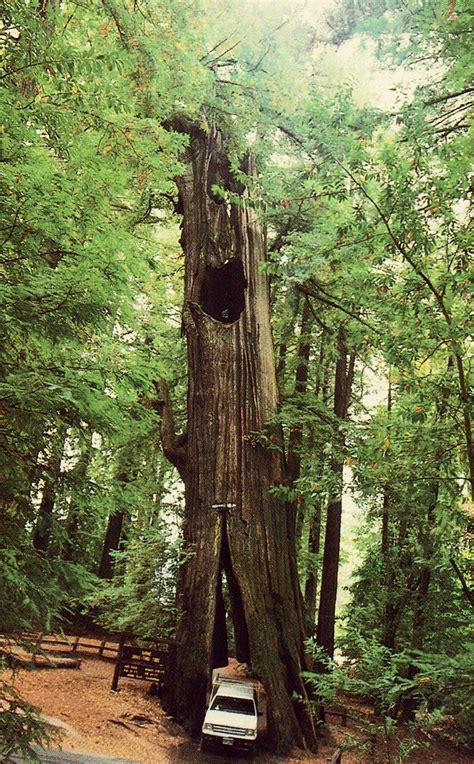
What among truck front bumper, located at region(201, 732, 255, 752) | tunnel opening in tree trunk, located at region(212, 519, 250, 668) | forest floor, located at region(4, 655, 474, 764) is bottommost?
forest floor, located at region(4, 655, 474, 764)

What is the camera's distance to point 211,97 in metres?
8.38

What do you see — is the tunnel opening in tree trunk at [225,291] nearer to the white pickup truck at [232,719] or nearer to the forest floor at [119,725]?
the white pickup truck at [232,719]

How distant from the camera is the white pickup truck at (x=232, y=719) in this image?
6273mm

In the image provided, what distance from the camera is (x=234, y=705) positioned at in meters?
6.51

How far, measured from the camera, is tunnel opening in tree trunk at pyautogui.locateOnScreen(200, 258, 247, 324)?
9.25 m

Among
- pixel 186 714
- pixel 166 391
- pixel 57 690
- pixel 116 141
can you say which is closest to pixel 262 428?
pixel 166 391

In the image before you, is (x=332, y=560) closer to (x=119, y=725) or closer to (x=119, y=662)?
(x=119, y=662)

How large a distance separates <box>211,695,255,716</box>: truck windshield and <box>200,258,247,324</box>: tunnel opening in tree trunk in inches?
222

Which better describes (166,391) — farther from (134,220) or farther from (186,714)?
(186,714)

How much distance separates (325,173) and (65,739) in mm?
6987

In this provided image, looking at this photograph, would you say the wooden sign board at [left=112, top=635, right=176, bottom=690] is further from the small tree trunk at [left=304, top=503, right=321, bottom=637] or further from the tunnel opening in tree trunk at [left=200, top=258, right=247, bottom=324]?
the small tree trunk at [left=304, top=503, right=321, bottom=637]

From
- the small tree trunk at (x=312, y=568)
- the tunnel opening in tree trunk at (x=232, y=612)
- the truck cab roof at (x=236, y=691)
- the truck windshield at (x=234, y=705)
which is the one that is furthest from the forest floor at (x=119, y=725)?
the small tree trunk at (x=312, y=568)

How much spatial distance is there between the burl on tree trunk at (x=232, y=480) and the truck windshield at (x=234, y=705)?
0.95ft

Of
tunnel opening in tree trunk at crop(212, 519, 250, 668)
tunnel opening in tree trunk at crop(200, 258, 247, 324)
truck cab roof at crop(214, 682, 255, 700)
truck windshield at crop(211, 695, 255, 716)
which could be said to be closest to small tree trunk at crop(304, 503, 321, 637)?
tunnel opening in tree trunk at crop(212, 519, 250, 668)
